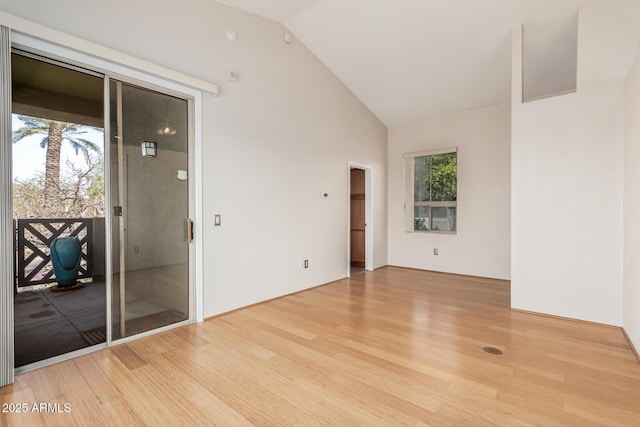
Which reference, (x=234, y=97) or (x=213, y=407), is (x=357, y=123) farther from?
(x=213, y=407)

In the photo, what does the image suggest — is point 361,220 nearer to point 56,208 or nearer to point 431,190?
point 431,190

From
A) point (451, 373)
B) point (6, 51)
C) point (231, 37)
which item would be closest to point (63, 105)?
point (6, 51)

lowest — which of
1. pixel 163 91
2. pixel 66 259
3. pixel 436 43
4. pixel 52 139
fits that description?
pixel 66 259

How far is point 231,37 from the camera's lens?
11.5 ft

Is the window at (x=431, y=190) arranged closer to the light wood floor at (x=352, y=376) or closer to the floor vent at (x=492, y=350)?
the light wood floor at (x=352, y=376)

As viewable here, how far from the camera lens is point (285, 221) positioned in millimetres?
4301

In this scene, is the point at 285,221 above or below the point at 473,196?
below

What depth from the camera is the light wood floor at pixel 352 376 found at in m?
1.81

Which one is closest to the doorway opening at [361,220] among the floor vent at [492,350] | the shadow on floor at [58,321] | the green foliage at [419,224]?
the green foliage at [419,224]

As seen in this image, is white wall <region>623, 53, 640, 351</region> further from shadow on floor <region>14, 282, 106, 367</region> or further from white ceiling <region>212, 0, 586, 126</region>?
shadow on floor <region>14, 282, 106, 367</region>

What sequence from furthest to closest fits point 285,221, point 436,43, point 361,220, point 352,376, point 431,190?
point 361,220 < point 431,190 < point 285,221 < point 436,43 < point 352,376

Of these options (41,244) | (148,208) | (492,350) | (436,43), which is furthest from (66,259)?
(436,43)

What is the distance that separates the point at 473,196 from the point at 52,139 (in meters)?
5.88

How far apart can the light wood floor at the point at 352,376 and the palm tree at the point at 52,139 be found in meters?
1.44
